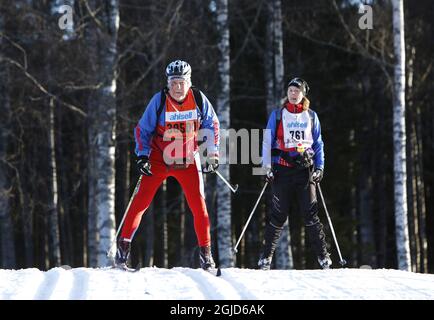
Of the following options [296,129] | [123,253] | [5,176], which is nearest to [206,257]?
[123,253]

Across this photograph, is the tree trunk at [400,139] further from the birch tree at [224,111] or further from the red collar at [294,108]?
the red collar at [294,108]

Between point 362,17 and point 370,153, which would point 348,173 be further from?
point 362,17

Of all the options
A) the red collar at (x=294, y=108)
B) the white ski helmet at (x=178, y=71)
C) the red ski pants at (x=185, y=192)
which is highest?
the white ski helmet at (x=178, y=71)

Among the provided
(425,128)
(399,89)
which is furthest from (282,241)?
(425,128)

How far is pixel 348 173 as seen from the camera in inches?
A: 938

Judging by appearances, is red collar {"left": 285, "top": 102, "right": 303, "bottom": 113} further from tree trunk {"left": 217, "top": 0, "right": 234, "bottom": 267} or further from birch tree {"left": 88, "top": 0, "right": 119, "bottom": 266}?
tree trunk {"left": 217, "top": 0, "right": 234, "bottom": 267}

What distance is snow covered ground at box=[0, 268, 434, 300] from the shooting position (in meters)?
5.66

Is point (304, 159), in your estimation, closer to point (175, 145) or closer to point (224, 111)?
point (175, 145)

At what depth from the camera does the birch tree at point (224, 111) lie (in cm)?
1396

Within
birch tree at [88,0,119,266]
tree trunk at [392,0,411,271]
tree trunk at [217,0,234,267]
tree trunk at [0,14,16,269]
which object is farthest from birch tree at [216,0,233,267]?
tree trunk at [0,14,16,269]

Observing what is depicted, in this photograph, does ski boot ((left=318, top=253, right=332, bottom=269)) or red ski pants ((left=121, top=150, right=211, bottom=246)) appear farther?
ski boot ((left=318, top=253, right=332, bottom=269))

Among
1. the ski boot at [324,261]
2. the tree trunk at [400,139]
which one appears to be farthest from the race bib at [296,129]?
the tree trunk at [400,139]

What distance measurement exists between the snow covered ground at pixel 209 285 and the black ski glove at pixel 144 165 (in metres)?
0.85
